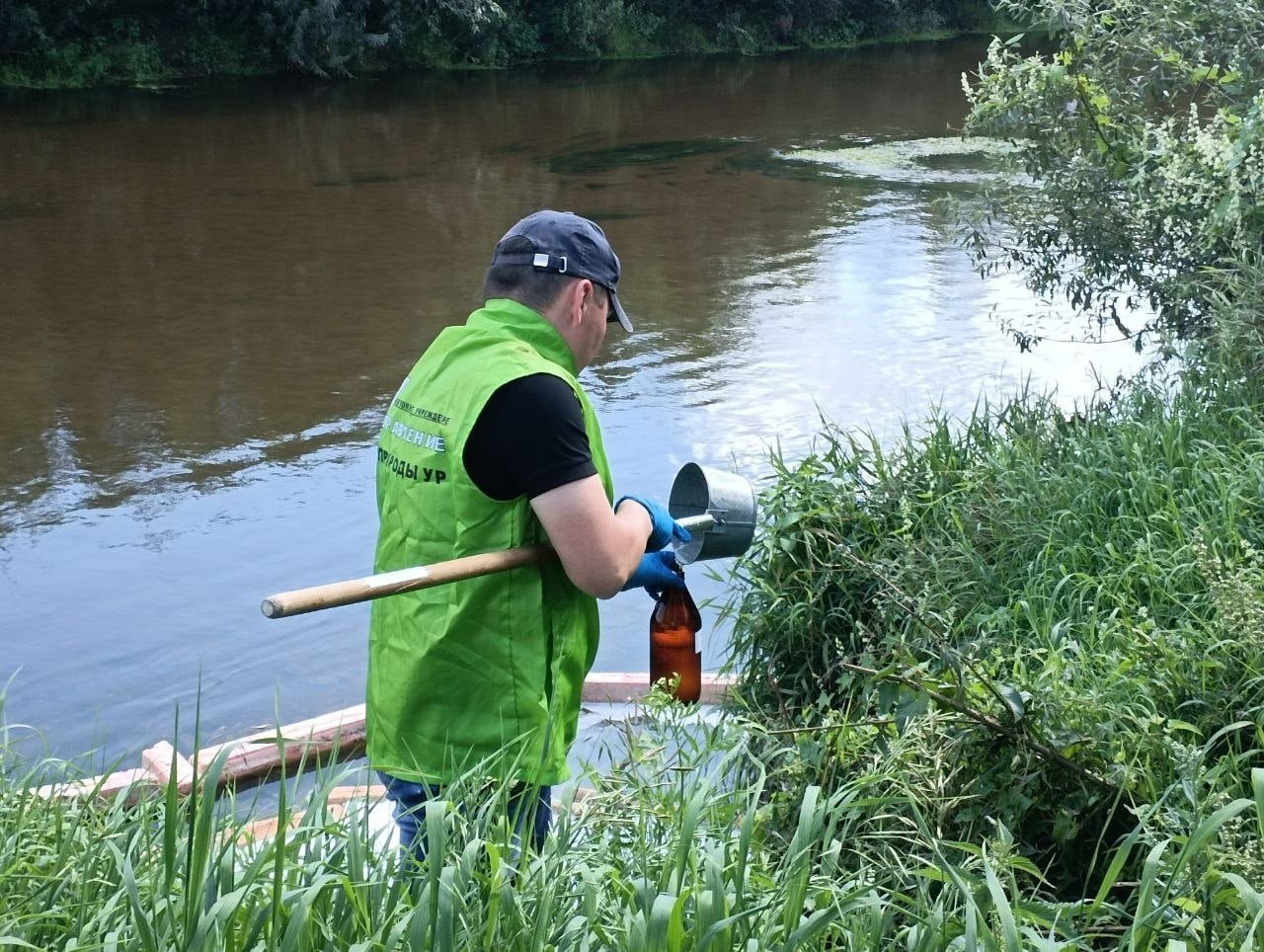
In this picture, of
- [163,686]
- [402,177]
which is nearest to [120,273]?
[402,177]

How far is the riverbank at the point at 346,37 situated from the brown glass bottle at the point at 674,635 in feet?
79.1

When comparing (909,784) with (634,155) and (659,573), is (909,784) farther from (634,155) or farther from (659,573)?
(634,155)

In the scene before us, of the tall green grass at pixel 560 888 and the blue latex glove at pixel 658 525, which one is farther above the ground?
the blue latex glove at pixel 658 525

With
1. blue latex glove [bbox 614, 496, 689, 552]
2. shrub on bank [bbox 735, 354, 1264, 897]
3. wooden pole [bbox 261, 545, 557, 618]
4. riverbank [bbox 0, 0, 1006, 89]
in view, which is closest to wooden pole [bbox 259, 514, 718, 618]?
wooden pole [bbox 261, 545, 557, 618]

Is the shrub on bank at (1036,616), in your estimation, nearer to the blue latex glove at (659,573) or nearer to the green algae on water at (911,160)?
the blue latex glove at (659,573)

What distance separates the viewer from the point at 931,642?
13.8 ft

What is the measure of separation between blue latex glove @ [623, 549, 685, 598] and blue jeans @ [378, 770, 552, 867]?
479 mm

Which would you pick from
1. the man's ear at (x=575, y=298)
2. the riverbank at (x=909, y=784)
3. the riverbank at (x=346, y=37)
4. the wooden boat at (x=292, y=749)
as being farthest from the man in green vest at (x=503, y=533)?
the riverbank at (x=346, y=37)

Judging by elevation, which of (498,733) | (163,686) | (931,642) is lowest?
(163,686)

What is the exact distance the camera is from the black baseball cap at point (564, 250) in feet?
9.45

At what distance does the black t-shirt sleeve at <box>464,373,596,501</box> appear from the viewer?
2670mm

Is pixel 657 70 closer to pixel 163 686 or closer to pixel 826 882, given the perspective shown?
pixel 163 686

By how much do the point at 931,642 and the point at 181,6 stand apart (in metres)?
26.9

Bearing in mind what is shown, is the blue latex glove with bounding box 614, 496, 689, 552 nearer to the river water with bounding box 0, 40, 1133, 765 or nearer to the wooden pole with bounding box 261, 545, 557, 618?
the wooden pole with bounding box 261, 545, 557, 618
